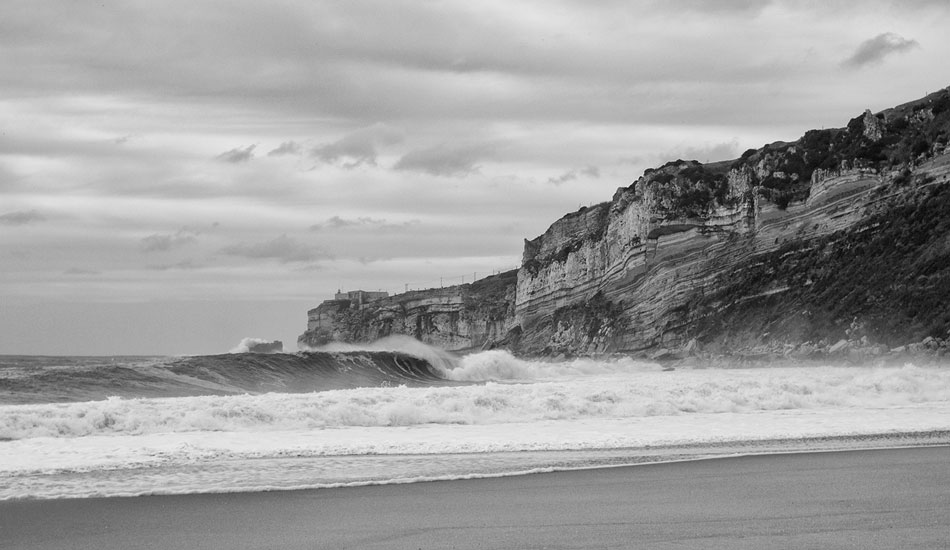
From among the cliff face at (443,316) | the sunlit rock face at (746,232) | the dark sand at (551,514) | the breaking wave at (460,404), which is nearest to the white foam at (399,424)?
the breaking wave at (460,404)

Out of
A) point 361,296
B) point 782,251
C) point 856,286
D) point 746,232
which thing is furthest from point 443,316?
point 856,286

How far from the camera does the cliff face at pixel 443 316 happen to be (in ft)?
424

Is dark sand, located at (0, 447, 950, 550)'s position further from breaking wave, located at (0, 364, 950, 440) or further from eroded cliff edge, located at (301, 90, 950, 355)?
eroded cliff edge, located at (301, 90, 950, 355)

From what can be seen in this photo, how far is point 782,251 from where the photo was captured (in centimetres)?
5941

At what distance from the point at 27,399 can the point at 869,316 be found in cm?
4029

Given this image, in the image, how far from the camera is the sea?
521 inches

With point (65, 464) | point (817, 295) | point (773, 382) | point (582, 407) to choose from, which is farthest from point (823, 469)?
point (817, 295)

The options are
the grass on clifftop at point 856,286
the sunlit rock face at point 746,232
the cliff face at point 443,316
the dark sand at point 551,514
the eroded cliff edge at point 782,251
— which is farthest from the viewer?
the cliff face at point 443,316

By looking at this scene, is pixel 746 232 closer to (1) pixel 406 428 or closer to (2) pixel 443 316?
(1) pixel 406 428

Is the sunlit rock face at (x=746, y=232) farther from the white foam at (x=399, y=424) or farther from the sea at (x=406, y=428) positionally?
the sea at (x=406, y=428)

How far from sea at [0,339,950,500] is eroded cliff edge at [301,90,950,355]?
65.1ft

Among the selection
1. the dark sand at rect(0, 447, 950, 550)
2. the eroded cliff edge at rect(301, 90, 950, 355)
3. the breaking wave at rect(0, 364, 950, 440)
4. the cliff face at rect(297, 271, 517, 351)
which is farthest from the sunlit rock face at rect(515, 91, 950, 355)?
the cliff face at rect(297, 271, 517, 351)

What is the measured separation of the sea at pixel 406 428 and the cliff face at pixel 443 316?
93046mm

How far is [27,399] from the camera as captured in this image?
82.9ft
